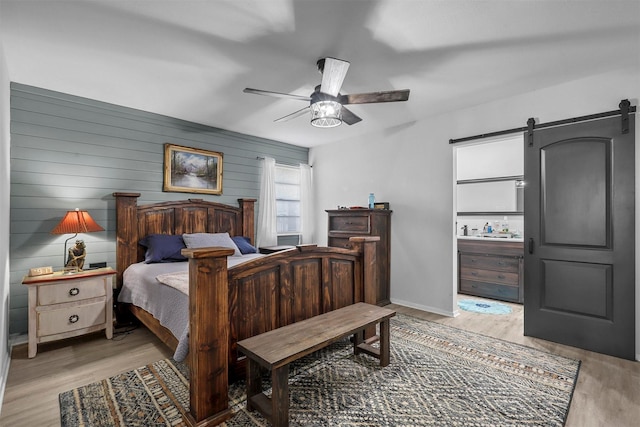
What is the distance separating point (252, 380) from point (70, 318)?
2.14 meters

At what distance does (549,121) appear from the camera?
10.3 ft

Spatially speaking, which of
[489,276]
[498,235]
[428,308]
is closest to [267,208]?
[428,308]

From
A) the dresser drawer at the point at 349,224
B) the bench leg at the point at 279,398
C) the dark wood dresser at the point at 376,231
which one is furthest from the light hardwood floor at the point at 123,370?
the dresser drawer at the point at 349,224

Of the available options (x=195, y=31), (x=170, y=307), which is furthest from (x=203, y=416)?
(x=195, y=31)

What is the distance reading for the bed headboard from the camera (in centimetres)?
358

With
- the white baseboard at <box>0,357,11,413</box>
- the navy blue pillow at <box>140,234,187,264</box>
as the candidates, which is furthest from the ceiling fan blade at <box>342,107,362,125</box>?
the white baseboard at <box>0,357,11,413</box>

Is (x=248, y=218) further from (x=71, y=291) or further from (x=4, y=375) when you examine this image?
(x=4, y=375)

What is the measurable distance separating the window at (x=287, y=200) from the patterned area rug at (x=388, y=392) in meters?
2.92

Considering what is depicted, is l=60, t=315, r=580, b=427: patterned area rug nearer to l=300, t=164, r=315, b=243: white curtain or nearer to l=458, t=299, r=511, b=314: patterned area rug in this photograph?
l=458, t=299, r=511, b=314: patterned area rug

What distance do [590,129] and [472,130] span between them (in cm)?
110

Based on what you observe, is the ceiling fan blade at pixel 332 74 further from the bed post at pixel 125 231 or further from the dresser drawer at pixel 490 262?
the dresser drawer at pixel 490 262

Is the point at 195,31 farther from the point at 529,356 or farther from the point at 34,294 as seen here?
the point at 529,356

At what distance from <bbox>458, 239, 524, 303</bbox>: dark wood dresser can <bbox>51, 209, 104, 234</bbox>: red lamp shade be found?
195 inches

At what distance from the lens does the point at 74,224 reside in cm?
301
